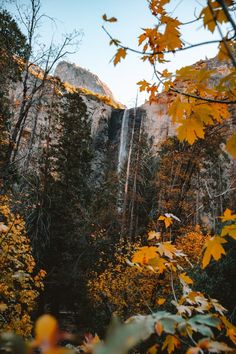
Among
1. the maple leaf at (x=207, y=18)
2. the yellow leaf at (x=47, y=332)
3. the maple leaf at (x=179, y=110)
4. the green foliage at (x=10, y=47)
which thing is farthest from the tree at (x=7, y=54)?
the yellow leaf at (x=47, y=332)

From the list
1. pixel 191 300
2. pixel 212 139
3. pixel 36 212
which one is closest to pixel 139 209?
pixel 36 212

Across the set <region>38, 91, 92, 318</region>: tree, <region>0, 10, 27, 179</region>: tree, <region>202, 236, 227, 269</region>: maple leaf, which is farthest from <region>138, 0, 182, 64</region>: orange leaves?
<region>38, 91, 92, 318</region>: tree

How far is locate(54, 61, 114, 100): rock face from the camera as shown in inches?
2412

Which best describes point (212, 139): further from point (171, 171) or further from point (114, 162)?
point (114, 162)

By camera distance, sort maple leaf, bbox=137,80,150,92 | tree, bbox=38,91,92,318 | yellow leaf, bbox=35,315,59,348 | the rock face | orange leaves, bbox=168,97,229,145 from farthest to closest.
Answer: the rock face, tree, bbox=38,91,92,318, maple leaf, bbox=137,80,150,92, orange leaves, bbox=168,97,229,145, yellow leaf, bbox=35,315,59,348

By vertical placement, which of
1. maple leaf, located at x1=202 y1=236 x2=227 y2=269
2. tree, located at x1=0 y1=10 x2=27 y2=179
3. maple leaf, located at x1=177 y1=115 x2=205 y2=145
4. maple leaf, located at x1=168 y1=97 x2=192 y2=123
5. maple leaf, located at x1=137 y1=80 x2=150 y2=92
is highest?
tree, located at x1=0 y1=10 x2=27 y2=179

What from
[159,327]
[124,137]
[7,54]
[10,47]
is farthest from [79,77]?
[159,327]

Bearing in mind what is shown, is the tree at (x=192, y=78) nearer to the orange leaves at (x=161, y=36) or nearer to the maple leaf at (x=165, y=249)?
the orange leaves at (x=161, y=36)

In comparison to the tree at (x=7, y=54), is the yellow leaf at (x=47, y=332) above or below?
below

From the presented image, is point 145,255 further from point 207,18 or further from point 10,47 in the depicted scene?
point 10,47

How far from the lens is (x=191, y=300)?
1662 millimetres

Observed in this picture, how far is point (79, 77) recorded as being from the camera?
62.0 meters

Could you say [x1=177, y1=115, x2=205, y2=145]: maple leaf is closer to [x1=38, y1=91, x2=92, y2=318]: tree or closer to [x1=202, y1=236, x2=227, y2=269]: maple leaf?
[x1=202, y1=236, x2=227, y2=269]: maple leaf

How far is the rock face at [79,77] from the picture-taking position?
61.3 m
